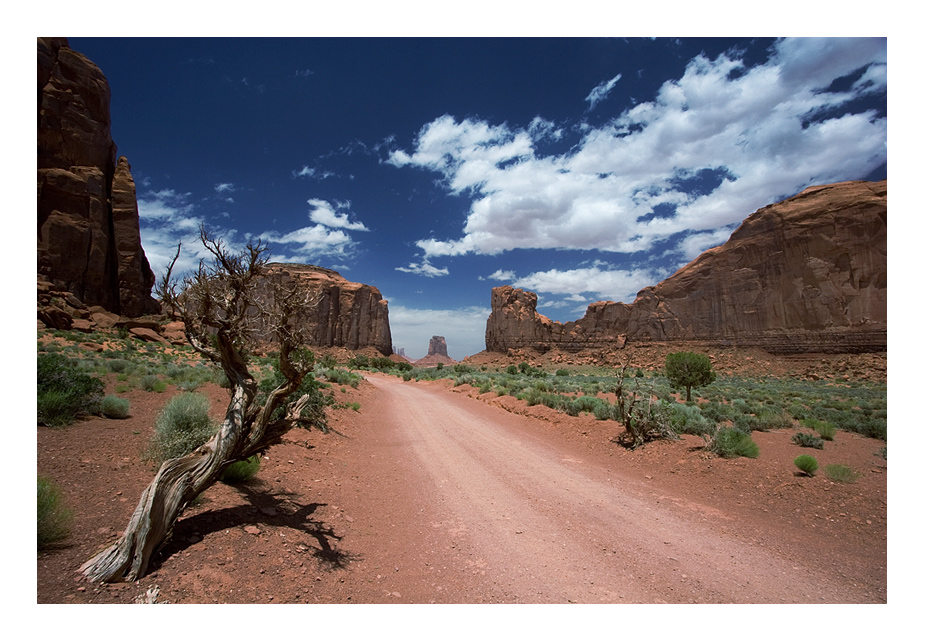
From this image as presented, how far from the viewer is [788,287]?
200ft

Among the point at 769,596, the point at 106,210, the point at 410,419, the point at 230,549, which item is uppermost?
the point at 106,210

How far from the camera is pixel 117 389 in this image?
10641mm

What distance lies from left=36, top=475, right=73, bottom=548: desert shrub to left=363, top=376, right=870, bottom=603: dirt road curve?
321 cm

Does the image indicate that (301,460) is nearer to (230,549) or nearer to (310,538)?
(310,538)

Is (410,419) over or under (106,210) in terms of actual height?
under

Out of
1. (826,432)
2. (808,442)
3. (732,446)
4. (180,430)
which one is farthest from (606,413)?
(180,430)

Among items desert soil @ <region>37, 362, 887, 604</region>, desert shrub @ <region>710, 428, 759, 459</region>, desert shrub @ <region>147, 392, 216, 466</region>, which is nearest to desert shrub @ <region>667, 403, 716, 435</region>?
desert soil @ <region>37, 362, 887, 604</region>

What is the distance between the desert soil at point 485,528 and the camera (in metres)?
3.79

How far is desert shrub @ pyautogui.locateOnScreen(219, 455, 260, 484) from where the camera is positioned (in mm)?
5926

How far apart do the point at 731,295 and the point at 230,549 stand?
266ft

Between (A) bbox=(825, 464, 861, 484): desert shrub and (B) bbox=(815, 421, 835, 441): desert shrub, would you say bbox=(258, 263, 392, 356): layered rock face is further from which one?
(A) bbox=(825, 464, 861, 484): desert shrub

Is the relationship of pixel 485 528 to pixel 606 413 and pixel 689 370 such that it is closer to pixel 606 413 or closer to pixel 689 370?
pixel 606 413

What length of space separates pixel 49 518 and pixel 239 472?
2.57 meters

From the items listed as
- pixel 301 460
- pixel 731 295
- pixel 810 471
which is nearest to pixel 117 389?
pixel 301 460
